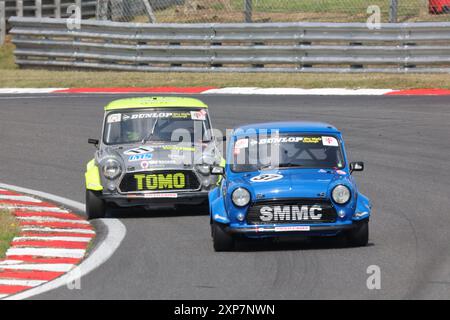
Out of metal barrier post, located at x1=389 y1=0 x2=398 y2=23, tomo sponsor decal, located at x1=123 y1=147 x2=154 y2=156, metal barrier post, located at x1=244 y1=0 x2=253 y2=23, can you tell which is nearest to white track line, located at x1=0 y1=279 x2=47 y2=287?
tomo sponsor decal, located at x1=123 y1=147 x2=154 y2=156

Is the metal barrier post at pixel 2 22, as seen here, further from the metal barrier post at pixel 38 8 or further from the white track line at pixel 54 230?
the white track line at pixel 54 230

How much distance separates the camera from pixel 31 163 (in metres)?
17.8

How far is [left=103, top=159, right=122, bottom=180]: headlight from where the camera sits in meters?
13.4

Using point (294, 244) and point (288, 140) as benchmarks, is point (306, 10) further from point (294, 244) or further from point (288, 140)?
point (294, 244)

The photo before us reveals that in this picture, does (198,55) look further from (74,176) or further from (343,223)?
(343,223)

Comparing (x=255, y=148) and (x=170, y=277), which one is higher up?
(x=255, y=148)

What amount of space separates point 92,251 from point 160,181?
7.15 feet

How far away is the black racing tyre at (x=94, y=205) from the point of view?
13.4 metres

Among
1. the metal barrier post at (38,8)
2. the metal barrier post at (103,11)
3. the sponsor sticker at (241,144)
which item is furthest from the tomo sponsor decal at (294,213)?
the metal barrier post at (38,8)

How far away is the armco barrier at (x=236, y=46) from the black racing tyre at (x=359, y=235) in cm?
1554
